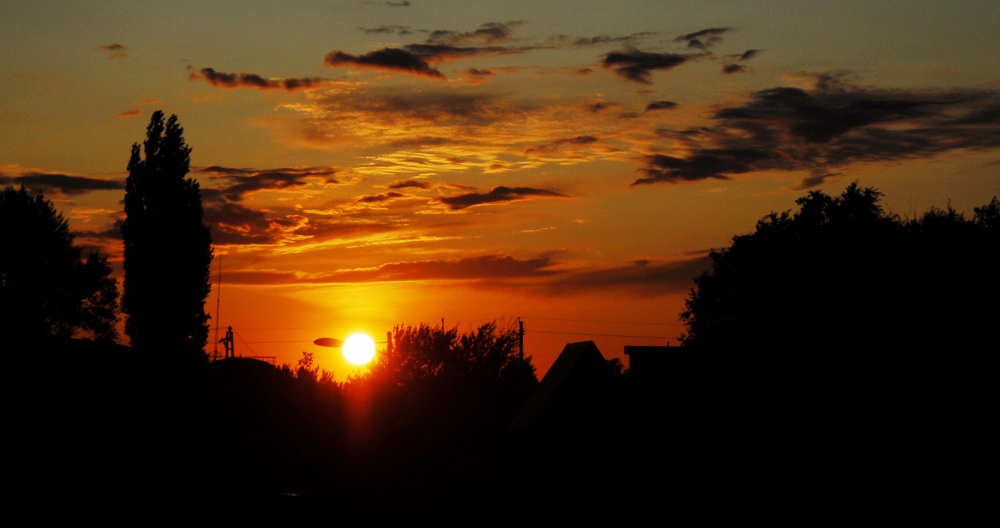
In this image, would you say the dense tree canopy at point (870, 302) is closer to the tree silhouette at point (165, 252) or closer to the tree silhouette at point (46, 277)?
the tree silhouette at point (165, 252)

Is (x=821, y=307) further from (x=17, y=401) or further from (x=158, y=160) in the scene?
(x=158, y=160)

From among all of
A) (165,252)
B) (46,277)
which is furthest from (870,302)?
(46,277)

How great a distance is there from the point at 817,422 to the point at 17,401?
29348 millimetres

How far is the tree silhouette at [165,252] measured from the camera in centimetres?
4822

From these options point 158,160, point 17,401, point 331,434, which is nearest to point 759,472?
point 331,434

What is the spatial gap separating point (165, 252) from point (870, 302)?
3414cm

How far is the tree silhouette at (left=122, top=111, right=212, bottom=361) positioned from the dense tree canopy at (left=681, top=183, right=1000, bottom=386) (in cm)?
2728

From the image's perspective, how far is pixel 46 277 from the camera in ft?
216

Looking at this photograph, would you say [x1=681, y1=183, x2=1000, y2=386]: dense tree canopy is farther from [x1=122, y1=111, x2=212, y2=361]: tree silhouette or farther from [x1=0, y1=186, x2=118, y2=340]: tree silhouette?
[x1=0, y1=186, x2=118, y2=340]: tree silhouette

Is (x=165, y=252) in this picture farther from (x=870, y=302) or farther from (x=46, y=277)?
(x=870, y=302)

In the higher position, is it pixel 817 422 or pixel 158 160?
pixel 158 160

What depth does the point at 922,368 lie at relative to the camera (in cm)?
2639

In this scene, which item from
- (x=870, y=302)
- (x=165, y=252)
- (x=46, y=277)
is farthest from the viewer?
(x=46, y=277)

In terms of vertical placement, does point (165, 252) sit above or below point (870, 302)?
above
